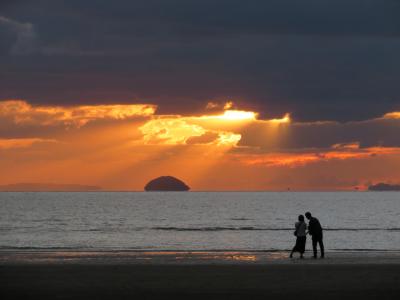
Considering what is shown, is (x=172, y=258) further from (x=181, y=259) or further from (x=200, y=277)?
(x=200, y=277)

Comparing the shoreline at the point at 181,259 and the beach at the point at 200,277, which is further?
the shoreline at the point at 181,259

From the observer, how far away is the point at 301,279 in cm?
2766

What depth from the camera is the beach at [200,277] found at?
24.0m

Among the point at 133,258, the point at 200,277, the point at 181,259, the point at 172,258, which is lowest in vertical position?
the point at 200,277

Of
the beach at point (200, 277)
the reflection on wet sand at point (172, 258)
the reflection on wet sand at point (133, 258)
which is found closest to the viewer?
the beach at point (200, 277)

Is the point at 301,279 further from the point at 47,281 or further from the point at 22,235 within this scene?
the point at 22,235

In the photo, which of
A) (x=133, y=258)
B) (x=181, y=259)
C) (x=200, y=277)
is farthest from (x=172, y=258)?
(x=200, y=277)

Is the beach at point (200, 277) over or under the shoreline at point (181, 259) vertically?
under

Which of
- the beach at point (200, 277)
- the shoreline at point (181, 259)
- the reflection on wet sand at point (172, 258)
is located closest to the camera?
the beach at point (200, 277)

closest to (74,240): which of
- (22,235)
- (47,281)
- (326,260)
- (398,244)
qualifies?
(22,235)

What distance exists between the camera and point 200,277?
93.7ft

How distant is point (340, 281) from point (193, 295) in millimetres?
6176

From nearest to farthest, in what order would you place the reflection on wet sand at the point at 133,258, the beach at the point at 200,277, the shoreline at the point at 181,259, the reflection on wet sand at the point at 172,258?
the beach at the point at 200,277 < the shoreline at the point at 181,259 < the reflection on wet sand at the point at 172,258 < the reflection on wet sand at the point at 133,258

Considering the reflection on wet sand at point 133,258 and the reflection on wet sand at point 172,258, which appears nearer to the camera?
the reflection on wet sand at point 172,258
